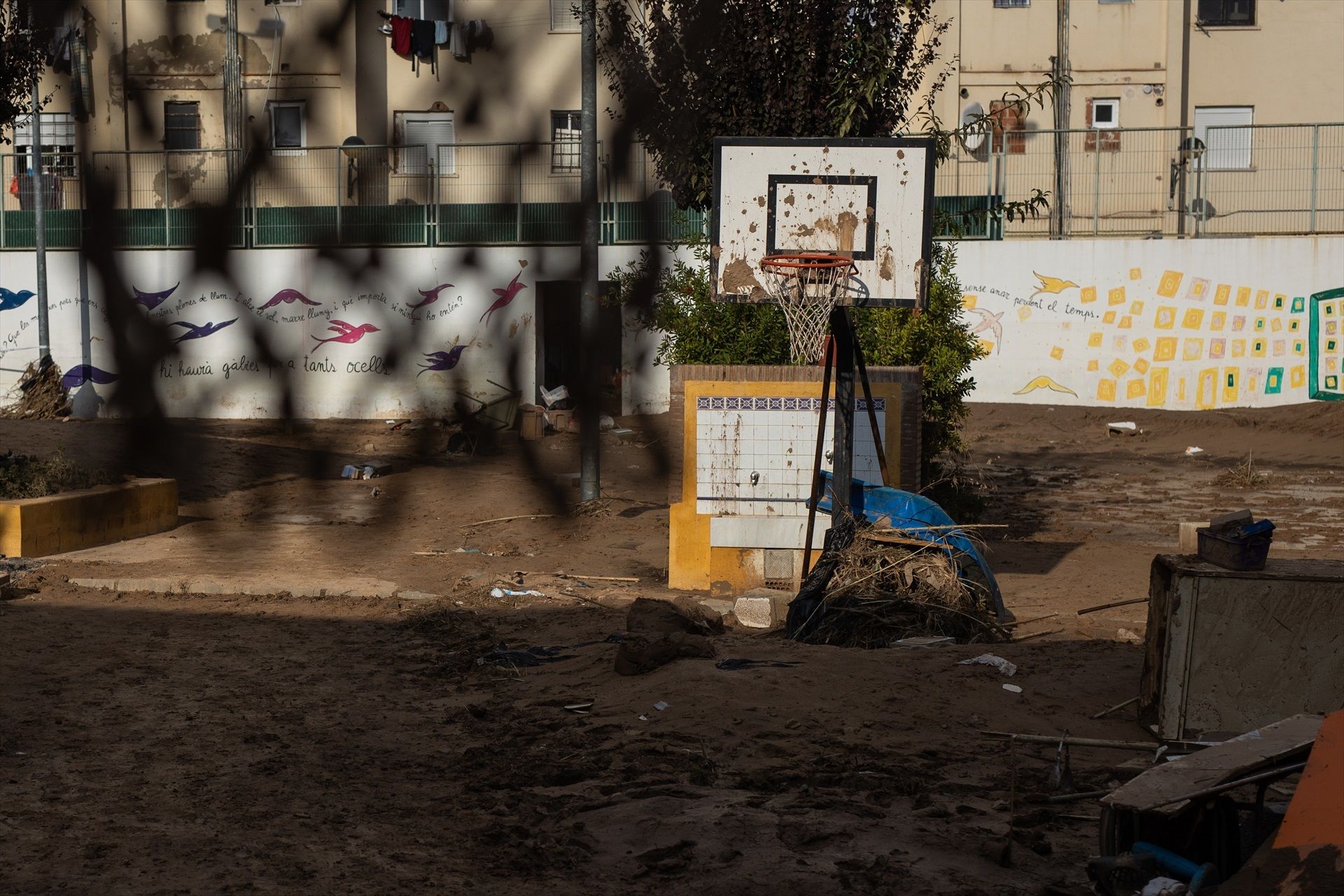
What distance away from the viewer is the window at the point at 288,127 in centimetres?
129

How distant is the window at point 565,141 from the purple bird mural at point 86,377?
51 cm

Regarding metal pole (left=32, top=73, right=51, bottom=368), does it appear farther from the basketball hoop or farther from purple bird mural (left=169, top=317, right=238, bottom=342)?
the basketball hoop

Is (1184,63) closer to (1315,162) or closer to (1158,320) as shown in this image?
(1315,162)

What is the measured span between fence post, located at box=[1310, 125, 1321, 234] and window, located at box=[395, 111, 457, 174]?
68.0ft

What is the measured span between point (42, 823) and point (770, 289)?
5.64m

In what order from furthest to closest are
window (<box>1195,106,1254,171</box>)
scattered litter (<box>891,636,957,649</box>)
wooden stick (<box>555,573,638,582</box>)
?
window (<box>1195,106,1254,171</box>), wooden stick (<box>555,573,638,582</box>), scattered litter (<box>891,636,957,649</box>)

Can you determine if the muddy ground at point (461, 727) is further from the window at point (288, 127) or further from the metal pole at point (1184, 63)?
the metal pole at point (1184, 63)

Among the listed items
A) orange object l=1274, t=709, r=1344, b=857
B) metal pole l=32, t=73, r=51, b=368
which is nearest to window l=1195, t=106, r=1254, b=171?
orange object l=1274, t=709, r=1344, b=857

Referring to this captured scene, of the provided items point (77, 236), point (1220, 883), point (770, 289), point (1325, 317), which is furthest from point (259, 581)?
point (1325, 317)

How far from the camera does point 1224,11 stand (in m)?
23.1

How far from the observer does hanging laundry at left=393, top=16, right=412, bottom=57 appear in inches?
50.2

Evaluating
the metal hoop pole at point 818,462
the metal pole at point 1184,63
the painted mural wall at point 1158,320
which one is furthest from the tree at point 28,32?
the metal pole at point 1184,63

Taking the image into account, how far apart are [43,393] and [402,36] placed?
1.61m

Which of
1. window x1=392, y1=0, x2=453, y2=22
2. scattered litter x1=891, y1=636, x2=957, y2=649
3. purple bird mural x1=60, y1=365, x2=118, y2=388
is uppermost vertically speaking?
window x1=392, y1=0, x2=453, y2=22
